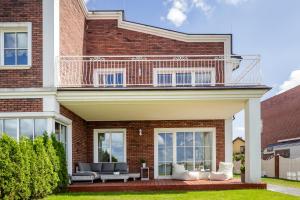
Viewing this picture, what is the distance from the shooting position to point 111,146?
638 inches

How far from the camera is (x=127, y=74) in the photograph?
1595 cm

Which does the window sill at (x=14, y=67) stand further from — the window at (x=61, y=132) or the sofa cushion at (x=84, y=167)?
the sofa cushion at (x=84, y=167)

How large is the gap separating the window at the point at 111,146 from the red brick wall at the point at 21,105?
225 inches

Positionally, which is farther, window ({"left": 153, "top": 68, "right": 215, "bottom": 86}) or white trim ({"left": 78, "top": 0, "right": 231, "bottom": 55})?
white trim ({"left": 78, "top": 0, "right": 231, "bottom": 55})

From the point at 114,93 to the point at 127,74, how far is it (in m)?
4.71

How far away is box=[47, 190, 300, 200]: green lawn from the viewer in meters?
9.72

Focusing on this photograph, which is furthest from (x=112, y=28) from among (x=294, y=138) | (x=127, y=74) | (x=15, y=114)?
(x=294, y=138)

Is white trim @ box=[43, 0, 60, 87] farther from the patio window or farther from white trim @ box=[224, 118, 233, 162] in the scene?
white trim @ box=[224, 118, 233, 162]

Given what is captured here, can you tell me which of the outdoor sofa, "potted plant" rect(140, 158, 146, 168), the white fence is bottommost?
the white fence

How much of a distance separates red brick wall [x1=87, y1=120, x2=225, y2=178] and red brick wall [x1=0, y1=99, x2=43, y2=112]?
5482mm

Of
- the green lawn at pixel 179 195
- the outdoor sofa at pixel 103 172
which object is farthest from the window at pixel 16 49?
the outdoor sofa at pixel 103 172

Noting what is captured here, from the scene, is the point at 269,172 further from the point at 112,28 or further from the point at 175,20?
the point at 112,28

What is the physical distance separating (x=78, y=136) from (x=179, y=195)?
17.8 feet

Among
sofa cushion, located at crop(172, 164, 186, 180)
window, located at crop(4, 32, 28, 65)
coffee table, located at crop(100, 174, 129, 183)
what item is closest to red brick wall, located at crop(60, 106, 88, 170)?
coffee table, located at crop(100, 174, 129, 183)
